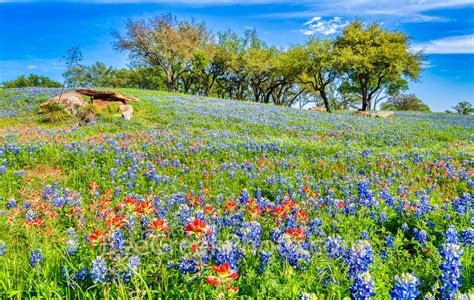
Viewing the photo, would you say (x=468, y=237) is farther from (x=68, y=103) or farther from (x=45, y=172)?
(x=68, y=103)

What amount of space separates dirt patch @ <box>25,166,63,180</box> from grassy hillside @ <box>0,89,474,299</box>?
0.06 m

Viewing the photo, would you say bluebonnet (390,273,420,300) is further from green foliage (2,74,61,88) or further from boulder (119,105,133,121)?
green foliage (2,74,61,88)

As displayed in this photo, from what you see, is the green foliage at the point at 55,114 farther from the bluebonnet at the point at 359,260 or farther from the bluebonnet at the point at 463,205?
the bluebonnet at the point at 463,205

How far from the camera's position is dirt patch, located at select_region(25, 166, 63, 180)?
24.5 feet

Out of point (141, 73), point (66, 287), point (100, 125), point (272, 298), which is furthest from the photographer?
point (141, 73)

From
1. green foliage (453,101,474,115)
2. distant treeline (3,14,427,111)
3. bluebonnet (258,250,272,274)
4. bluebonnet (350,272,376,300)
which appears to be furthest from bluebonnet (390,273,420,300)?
green foliage (453,101,474,115)

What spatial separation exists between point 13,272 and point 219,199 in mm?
3430

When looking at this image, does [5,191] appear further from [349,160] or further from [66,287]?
[349,160]

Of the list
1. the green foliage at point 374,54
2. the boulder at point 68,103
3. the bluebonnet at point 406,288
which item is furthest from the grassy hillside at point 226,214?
the green foliage at point 374,54

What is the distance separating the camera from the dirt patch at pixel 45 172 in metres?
7.47

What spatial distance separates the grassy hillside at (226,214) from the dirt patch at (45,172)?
61 millimetres

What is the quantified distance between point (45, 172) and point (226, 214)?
5961 mm

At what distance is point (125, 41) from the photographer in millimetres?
43750

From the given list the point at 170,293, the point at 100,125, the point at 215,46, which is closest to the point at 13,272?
the point at 170,293
